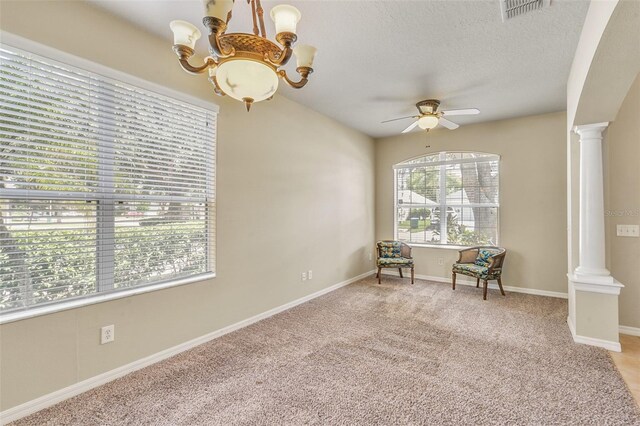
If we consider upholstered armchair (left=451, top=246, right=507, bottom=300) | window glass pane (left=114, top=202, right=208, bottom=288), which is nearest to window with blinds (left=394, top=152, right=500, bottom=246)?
upholstered armchair (left=451, top=246, right=507, bottom=300)

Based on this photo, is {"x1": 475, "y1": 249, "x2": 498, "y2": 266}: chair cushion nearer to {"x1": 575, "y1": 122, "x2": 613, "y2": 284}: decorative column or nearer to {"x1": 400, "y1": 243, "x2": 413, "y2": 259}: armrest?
{"x1": 400, "y1": 243, "x2": 413, "y2": 259}: armrest

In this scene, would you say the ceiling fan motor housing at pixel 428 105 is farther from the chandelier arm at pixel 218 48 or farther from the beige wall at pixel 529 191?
the chandelier arm at pixel 218 48

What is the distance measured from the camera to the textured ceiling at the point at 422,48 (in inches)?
87.8

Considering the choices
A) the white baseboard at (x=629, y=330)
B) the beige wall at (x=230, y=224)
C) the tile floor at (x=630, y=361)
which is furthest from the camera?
the white baseboard at (x=629, y=330)

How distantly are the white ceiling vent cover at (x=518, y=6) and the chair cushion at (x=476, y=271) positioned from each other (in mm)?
3253

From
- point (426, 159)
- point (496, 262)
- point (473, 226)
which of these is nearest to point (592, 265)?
point (496, 262)

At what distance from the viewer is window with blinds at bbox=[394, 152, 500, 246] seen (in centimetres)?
505

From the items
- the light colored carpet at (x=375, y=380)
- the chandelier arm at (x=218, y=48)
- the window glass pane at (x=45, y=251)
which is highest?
the chandelier arm at (x=218, y=48)

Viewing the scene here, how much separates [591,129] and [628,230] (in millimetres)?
1238

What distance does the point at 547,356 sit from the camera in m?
2.63

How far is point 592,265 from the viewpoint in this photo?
9.50 ft

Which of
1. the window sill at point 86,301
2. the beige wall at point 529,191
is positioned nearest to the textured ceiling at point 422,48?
the beige wall at point 529,191

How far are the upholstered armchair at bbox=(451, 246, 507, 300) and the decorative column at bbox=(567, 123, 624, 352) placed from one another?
4.39 ft

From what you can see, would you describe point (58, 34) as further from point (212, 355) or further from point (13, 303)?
point (212, 355)
